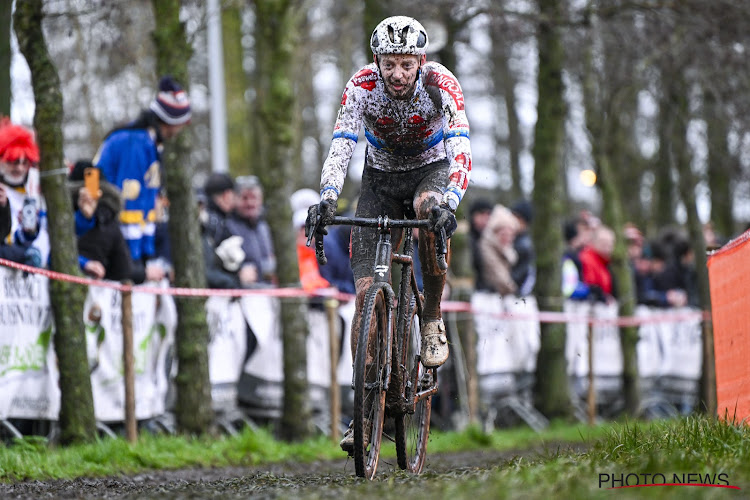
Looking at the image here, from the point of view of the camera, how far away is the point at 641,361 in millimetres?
19172

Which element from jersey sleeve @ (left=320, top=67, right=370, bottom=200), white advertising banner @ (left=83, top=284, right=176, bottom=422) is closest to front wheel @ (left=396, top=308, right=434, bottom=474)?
jersey sleeve @ (left=320, top=67, right=370, bottom=200)

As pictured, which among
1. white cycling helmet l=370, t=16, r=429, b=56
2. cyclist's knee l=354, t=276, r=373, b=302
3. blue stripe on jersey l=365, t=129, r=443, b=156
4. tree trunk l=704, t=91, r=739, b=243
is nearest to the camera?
cyclist's knee l=354, t=276, r=373, b=302

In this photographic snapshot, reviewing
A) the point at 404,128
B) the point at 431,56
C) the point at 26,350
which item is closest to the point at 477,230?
the point at 431,56

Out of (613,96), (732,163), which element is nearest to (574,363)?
(613,96)

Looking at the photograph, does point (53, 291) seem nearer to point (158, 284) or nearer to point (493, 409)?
point (158, 284)

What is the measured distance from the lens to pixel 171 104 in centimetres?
1177

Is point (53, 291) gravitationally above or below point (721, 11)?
below

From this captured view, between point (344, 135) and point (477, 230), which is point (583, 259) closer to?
point (477, 230)

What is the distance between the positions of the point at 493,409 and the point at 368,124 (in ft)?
27.7

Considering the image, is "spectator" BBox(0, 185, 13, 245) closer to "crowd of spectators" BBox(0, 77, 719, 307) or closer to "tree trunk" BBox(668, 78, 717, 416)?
"crowd of spectators" BBox(0, 77, 719, 307)

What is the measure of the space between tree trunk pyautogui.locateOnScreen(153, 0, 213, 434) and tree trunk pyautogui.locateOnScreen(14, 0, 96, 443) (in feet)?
5.24

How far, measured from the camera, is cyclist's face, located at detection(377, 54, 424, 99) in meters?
7.80

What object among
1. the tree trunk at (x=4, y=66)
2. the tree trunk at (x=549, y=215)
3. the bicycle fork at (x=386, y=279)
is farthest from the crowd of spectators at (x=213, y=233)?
the bicycle fork at (x=386, y=279)

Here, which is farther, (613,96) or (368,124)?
(613,96)
